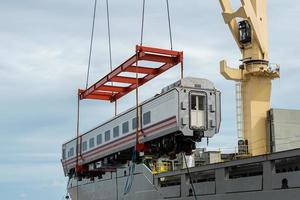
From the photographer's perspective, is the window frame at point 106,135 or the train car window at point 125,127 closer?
the train car window at point 125,127

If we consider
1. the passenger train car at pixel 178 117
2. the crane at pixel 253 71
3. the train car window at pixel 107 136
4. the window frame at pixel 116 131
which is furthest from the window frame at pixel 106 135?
the crane at pixel 253 71

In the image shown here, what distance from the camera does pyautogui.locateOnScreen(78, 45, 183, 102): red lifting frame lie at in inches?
914

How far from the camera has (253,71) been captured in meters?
34.8

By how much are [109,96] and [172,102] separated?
13002 mm

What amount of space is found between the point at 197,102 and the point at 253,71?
1387 centimetres

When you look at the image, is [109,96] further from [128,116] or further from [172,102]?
[172,102]

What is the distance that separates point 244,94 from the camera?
35.9 meters

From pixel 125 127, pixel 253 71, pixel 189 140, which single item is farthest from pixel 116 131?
pixel 253 71

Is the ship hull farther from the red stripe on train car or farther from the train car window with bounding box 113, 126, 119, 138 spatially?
the train car window with bounding box 113, 126, 119, 138

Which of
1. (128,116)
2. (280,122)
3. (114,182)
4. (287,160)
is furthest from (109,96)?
(287,160)

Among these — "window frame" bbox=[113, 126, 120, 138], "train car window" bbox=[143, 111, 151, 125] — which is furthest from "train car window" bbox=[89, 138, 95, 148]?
"train car window" bbox=[143, 111, 151, 125]

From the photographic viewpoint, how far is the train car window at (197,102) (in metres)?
21.8

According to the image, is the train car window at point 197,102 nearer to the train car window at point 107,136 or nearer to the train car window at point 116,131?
the train car window at point 116,131

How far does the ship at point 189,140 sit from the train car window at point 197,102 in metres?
0.04
